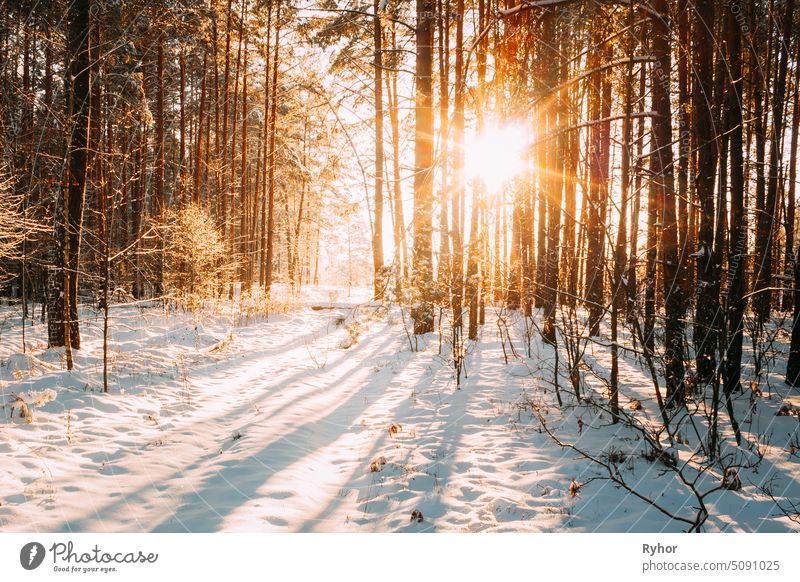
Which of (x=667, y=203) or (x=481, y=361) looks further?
(x=481, y=361)

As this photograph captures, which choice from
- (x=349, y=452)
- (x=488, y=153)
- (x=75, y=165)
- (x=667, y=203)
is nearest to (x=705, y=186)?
(x=667, y=203)

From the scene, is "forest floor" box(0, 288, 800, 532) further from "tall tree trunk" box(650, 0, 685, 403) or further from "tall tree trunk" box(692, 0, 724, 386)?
"tall tree trunk" box(692, 0, 724, 386)

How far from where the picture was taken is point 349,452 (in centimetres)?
420

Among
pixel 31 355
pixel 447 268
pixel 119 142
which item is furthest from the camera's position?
pixel 119 142

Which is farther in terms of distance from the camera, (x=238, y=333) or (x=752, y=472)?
(x=238, y=333)

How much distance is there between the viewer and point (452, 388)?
629 cm

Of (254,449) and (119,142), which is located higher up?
(119,142)

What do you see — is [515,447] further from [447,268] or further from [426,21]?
[426,21]

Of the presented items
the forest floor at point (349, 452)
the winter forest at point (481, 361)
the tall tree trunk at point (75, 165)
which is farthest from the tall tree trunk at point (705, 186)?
the tall tree trunk at point (75, 165)

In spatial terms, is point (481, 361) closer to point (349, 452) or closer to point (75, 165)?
A: point (349, 452)

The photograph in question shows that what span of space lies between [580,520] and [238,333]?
9974 mm

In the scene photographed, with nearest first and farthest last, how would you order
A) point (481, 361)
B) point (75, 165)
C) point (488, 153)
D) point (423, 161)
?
point (488, 153) < point (75, 165) < point (481, 361) < point (423, 161)

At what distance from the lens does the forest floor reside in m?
2.86
